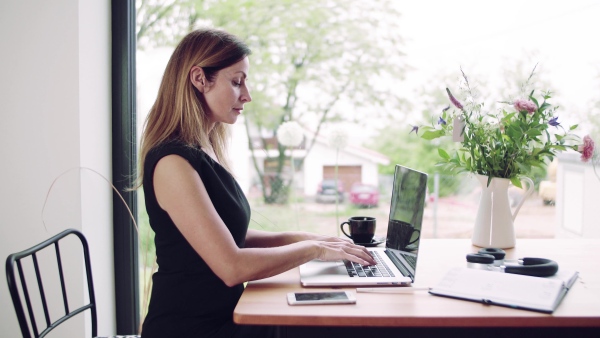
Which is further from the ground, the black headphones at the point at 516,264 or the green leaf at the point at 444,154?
the green leaf at the point at 444,154

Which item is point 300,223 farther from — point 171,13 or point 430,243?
A: point 171,13

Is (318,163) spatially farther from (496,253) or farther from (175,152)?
(175,152)

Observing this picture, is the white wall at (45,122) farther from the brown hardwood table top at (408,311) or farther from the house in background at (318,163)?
the brown hardwood table top at (408,311)

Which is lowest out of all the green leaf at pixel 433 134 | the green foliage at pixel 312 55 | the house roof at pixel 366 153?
the house roof at pixel 366 153

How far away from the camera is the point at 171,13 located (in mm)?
2510

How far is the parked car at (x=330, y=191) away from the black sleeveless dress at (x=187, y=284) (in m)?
1.02

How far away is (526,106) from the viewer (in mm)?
1831

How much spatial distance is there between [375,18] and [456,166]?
2.60 ft

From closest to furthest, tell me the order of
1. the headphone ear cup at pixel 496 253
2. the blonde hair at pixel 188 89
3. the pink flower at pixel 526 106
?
the blonde hair at pixel 188 89 → the headphone ear cup at pixel 496 253 → the pink flower at pixel 526 106

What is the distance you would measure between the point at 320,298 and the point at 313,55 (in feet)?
4.47

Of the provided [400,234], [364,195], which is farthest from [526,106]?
[364,195]

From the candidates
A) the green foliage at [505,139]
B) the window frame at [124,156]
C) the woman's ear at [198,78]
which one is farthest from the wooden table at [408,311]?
the window frame at [124,156]

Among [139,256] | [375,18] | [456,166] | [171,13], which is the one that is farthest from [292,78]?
[139,256]

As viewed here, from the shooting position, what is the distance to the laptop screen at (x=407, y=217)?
58.7 inches
